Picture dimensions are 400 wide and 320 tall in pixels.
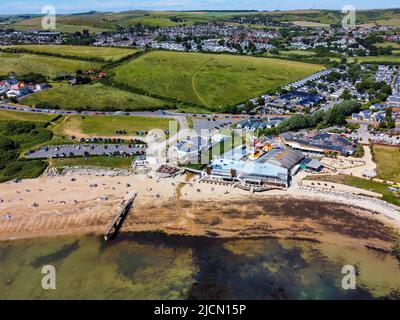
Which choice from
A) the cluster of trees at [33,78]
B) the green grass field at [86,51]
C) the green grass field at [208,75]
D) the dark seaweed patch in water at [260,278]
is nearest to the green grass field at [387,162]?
the dark seaweed patch in water at [260,278]

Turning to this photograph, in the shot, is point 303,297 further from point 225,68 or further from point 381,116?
point 225,68

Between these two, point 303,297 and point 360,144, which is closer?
point 303,297

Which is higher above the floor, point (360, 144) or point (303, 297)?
point (360, 144)

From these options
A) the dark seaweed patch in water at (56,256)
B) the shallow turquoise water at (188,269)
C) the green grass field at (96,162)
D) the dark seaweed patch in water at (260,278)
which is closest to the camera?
the dark seaweed patch in water at (260,278)

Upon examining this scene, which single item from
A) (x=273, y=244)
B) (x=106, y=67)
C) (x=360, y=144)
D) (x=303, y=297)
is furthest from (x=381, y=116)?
(x=106, y=67)

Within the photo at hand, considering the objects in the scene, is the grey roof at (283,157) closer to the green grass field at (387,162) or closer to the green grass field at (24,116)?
the green grass field at (387,162)

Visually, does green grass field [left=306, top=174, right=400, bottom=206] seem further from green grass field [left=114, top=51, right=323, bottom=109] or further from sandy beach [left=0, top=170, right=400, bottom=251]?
green grass field [left=114, top=51, right=323, bottom=109]
